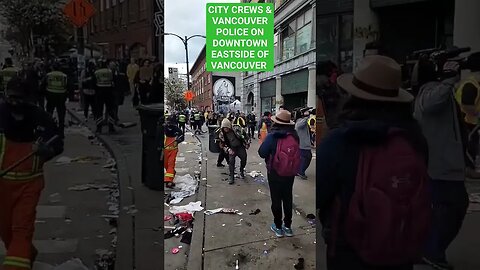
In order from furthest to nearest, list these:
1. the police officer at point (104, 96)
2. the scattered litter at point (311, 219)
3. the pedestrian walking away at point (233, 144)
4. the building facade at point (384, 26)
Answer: the pedestrian walking away at point (233, 144) < the scattered litter at point (311, 219) < the police officer at point (104, 96) < the building facade at point (384, 26)

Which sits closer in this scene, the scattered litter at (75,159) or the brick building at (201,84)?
the scattered litter at (75,159)

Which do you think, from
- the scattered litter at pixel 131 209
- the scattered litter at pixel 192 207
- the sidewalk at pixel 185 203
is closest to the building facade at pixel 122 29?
the scattered litter at pixel 131 209

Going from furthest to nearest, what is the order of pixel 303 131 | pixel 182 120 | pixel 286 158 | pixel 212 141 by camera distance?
pixel 212 141
pixel 286 158
pixel 182 120
pixel 303 131

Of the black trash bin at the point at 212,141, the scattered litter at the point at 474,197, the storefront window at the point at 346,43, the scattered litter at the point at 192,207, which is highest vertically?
the storefront window at the point at 346,43

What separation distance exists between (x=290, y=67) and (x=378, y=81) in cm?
34

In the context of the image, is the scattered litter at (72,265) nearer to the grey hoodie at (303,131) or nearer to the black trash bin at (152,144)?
the black trash bin at (152,144)

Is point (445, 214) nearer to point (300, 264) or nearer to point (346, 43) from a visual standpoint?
point (346, 43)

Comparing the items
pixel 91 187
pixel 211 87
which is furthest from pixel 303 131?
pixel 91 187

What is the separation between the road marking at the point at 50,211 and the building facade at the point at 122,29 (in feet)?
1.28

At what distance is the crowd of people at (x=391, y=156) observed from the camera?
3.18 feet

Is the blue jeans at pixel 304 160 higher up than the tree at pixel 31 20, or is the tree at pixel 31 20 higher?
the tree at pixel 31 20

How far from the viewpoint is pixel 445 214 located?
1101 millimetres

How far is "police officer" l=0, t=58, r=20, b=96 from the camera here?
35.1 inches

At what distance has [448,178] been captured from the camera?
41.2 inches
